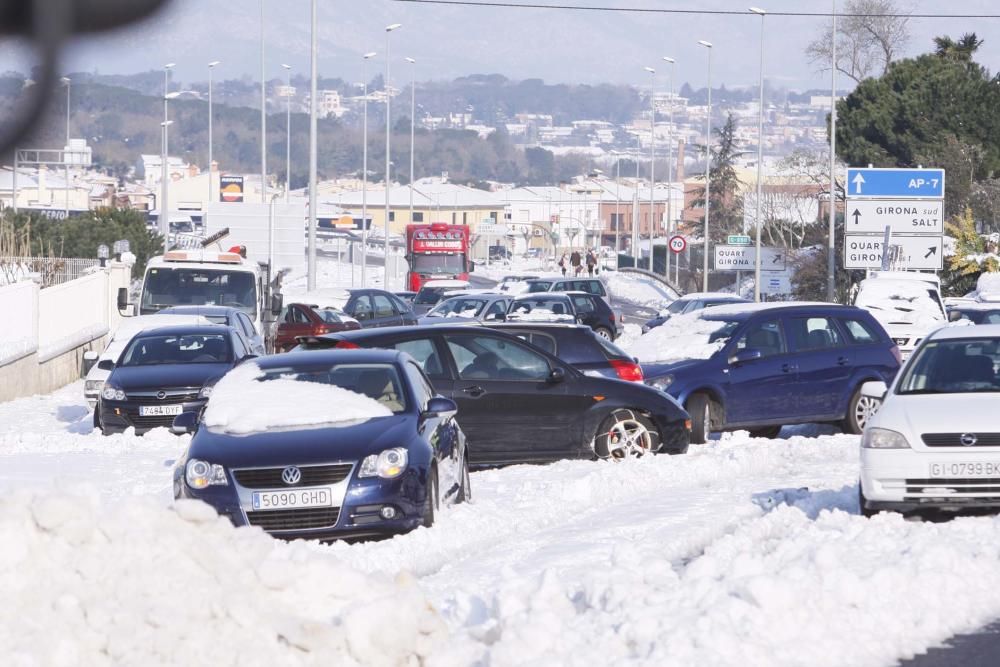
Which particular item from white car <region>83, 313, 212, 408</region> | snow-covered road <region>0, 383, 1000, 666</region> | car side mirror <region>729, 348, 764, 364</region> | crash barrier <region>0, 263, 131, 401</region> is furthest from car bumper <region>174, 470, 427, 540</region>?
crash barrier <region>0, 263, 131, 401</region>

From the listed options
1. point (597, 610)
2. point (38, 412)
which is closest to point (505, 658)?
point (597, 610)

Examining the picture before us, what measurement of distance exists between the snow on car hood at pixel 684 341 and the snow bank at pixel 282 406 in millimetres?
7763

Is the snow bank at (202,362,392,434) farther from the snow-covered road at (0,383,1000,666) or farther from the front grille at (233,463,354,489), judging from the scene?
the snow-covered road at (0,383,1000,666)

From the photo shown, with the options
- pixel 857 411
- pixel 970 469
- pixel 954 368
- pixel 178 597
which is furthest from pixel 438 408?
pixel 857 411

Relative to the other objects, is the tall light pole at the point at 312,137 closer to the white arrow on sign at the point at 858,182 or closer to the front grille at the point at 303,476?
the white arrow on sign at the point at 858,182

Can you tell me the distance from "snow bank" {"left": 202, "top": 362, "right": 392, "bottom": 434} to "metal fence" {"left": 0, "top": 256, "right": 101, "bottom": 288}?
25344 millimetres

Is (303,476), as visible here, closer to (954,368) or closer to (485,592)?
(485,592)

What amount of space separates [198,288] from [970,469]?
67.5 feet

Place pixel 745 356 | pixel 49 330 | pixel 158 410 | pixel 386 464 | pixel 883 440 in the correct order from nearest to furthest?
pixel 386 464 < pixel 883 440 < pixel 745 356 < pixel 158 410 < pixel 49 330

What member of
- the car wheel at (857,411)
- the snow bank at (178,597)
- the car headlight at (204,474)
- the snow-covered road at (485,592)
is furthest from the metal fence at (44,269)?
the snow bank at (178,597)

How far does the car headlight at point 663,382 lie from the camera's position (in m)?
18.4

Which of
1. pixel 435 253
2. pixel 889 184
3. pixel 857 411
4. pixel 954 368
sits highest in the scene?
pixel 889 184

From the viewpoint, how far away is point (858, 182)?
133 feet

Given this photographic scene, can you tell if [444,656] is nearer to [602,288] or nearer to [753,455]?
[753,455]
